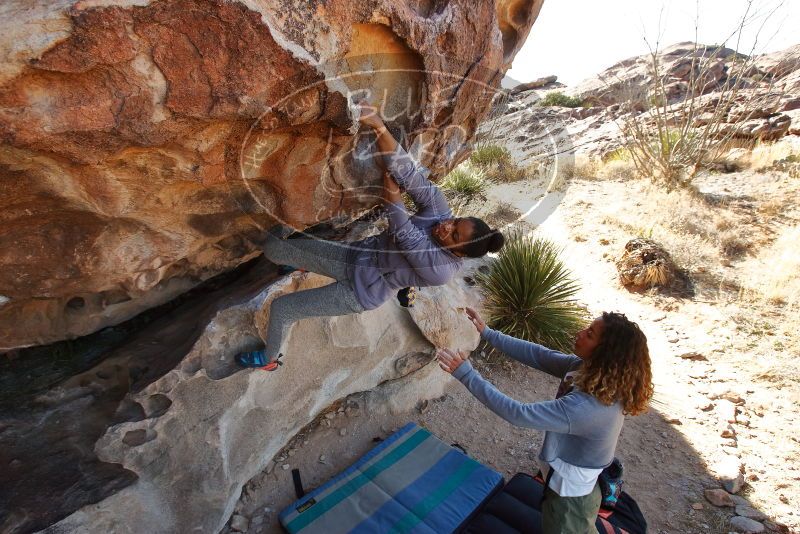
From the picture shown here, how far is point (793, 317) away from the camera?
539 cm

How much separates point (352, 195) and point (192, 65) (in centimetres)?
130

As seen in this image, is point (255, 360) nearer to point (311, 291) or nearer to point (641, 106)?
point (311, 291)

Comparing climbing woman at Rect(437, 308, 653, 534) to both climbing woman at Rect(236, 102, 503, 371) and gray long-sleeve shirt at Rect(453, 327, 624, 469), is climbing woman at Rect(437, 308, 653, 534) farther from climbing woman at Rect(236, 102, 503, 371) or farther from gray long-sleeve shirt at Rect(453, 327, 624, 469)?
climbing woman at Rect(236, 102, 503, 371)

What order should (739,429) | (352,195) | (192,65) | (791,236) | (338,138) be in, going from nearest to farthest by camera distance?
(192,65) → (338,138) → (352,195) → (739,429) → (791,236)

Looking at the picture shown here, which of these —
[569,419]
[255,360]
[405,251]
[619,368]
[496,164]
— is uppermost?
[405,251]

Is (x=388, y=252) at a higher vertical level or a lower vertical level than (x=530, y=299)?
higher

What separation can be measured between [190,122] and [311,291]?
1150 millimetres

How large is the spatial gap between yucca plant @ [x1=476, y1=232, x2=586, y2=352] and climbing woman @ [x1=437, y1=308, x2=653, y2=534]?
8.91ft

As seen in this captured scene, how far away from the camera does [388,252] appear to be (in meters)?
2.47

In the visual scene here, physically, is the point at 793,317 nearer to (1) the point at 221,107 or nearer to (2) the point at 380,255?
(2) the point at 380,255

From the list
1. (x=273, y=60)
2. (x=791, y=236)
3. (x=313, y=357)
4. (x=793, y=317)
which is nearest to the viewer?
(x=273, y=60)

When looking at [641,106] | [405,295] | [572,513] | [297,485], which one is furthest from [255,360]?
[641,106]

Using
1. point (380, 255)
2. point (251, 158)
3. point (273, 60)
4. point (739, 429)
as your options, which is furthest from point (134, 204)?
point (739, 429)

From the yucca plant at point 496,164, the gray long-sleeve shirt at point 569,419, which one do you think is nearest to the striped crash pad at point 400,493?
the gray long-sleeve shirt at point 569,419
